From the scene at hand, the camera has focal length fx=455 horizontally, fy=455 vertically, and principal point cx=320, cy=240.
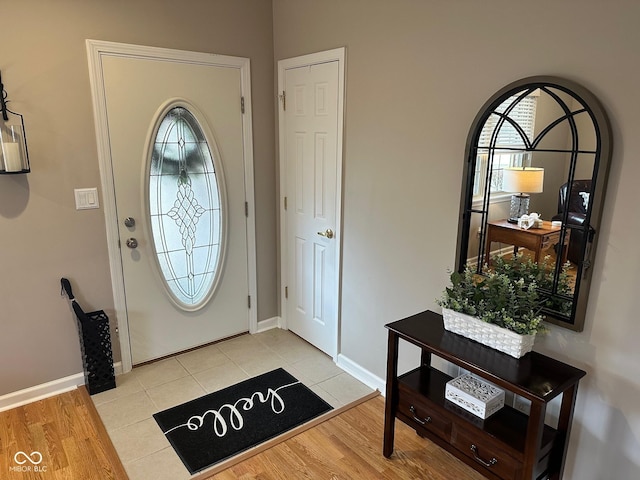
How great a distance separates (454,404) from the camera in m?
1.99

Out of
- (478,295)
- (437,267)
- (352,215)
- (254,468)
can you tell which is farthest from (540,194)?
(254,468)

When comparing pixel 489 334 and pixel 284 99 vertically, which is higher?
pixel 284 99

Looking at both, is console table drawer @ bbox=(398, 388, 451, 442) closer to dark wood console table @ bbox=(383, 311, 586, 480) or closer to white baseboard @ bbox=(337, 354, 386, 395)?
dark wood console table @ bbox=(383, 311, 586, 480)

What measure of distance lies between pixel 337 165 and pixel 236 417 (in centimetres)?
159

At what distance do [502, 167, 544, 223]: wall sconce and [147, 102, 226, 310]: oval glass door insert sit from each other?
1.89 m

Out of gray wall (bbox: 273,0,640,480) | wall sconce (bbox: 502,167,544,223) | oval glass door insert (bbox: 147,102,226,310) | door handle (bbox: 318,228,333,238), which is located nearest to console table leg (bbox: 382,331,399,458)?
gray wall (bbox: 273,0,640,480)

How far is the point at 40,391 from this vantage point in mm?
2693

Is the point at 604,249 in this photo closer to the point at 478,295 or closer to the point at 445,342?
the point at 478,295

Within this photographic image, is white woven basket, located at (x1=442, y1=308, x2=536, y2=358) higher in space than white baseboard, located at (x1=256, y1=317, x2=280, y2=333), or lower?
higher

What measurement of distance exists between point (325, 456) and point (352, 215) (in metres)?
1.35

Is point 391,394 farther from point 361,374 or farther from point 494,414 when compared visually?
point 361,374

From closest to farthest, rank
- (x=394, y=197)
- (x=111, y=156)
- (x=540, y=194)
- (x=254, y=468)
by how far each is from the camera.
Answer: (x=540, y=194) < (x=254, y=468) < (x=394, y=197) < (x=111, y=156)

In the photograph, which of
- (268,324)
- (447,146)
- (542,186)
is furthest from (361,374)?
(542,186)

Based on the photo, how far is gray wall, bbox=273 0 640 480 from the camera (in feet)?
5.36
